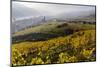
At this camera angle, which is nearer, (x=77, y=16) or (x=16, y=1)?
(x=16, y=1)

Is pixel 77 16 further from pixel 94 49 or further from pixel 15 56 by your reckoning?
pixel 15 56

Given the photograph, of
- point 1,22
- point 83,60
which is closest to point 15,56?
point 1,22

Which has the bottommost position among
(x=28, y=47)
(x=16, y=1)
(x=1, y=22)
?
(x=28, y=47)

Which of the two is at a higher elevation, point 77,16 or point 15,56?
point 77,16

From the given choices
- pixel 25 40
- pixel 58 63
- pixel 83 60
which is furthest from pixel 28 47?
pixel 83 60

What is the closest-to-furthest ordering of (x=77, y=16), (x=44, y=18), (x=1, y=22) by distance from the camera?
(x=1, y=22) → (x=44, y=18) → (x=77, y=16)

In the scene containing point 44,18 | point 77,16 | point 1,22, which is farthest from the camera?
point 77,16

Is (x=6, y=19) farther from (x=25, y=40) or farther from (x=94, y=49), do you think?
(x=94, y=49)
